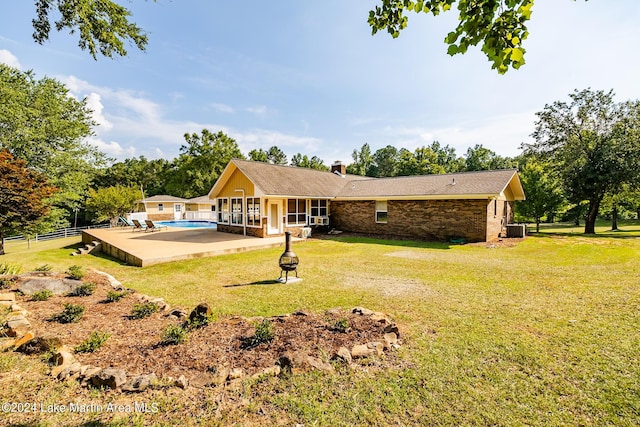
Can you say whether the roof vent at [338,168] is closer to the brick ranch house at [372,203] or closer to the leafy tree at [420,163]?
the brick ranch house at [372,203]

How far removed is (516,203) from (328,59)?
713 inches

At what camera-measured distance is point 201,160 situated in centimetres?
4369

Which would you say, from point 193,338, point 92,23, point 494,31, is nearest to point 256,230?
point 92,23

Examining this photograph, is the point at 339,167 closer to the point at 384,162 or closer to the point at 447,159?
the point at 384,162

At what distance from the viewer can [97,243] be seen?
14906 mm

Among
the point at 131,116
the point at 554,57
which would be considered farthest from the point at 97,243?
the point at 554,57

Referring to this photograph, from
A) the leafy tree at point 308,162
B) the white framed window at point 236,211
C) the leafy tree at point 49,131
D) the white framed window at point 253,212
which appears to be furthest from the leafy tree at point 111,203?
the leafy tree at point 308,162

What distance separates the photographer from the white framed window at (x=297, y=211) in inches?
719

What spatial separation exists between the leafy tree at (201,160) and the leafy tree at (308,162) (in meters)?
17.7

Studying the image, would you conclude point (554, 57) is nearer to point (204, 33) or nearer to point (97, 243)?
point (204, 33)

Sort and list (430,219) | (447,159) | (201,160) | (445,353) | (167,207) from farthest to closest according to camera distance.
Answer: (447,159) < (201,160) < (167,207) < (430,219) < (445,353)

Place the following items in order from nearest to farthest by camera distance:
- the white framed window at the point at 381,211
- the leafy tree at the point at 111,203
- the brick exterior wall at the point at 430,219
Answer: the brick exterior wall at the point at 430,219, the white framed window at the point at 381,211, the leafy tree at the point at 111,203

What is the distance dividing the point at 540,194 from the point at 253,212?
19670mm

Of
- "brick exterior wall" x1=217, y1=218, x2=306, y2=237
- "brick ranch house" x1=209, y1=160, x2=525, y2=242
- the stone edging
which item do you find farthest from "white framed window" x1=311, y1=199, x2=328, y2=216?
the stone edging
